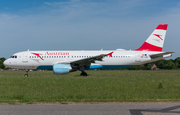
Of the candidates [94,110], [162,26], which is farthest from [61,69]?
[94,110]

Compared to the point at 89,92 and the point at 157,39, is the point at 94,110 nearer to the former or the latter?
the point at 89,92

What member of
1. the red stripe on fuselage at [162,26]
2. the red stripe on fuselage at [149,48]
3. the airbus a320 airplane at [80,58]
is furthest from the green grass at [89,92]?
the red stripe on fuselage at [162,26]

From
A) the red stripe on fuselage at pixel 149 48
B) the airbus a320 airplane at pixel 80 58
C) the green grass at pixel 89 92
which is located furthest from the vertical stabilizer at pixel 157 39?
the green grass at pixel 89 92

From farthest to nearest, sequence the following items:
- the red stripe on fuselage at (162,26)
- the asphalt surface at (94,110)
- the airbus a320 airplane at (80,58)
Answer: the red stripe on fuselage at (162,26) → the airbus a320 airplane at (80,58) → the asphalt surface at (94,110)

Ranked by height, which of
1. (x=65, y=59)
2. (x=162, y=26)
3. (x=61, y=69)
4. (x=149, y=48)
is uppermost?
(x=162, y=26)

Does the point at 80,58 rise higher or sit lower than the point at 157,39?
lower

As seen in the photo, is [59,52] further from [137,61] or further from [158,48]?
[158,48]

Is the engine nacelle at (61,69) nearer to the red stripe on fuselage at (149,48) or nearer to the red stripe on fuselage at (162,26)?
the red stripe on fuselage at (149,48)

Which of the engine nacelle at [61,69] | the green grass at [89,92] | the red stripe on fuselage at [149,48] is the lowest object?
the green grass at [89,92]

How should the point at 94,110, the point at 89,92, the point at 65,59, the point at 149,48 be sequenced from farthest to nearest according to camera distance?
the point at 149,48, the point at 65,59, the point at 89,92, the point at 94,110

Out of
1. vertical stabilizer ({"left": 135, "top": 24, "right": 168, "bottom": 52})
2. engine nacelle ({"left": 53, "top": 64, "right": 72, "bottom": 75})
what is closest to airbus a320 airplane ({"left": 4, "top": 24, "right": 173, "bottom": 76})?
vertical stabilizer ({"left": 135, "top": 24, "right": 168, "bottom": 52})

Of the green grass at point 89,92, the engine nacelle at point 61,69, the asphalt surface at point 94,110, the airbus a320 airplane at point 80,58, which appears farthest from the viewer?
the airbus a320 airplane at point 80,58

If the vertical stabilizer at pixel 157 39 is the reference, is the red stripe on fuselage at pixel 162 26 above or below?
above

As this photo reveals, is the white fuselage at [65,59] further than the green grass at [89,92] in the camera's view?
Yes
